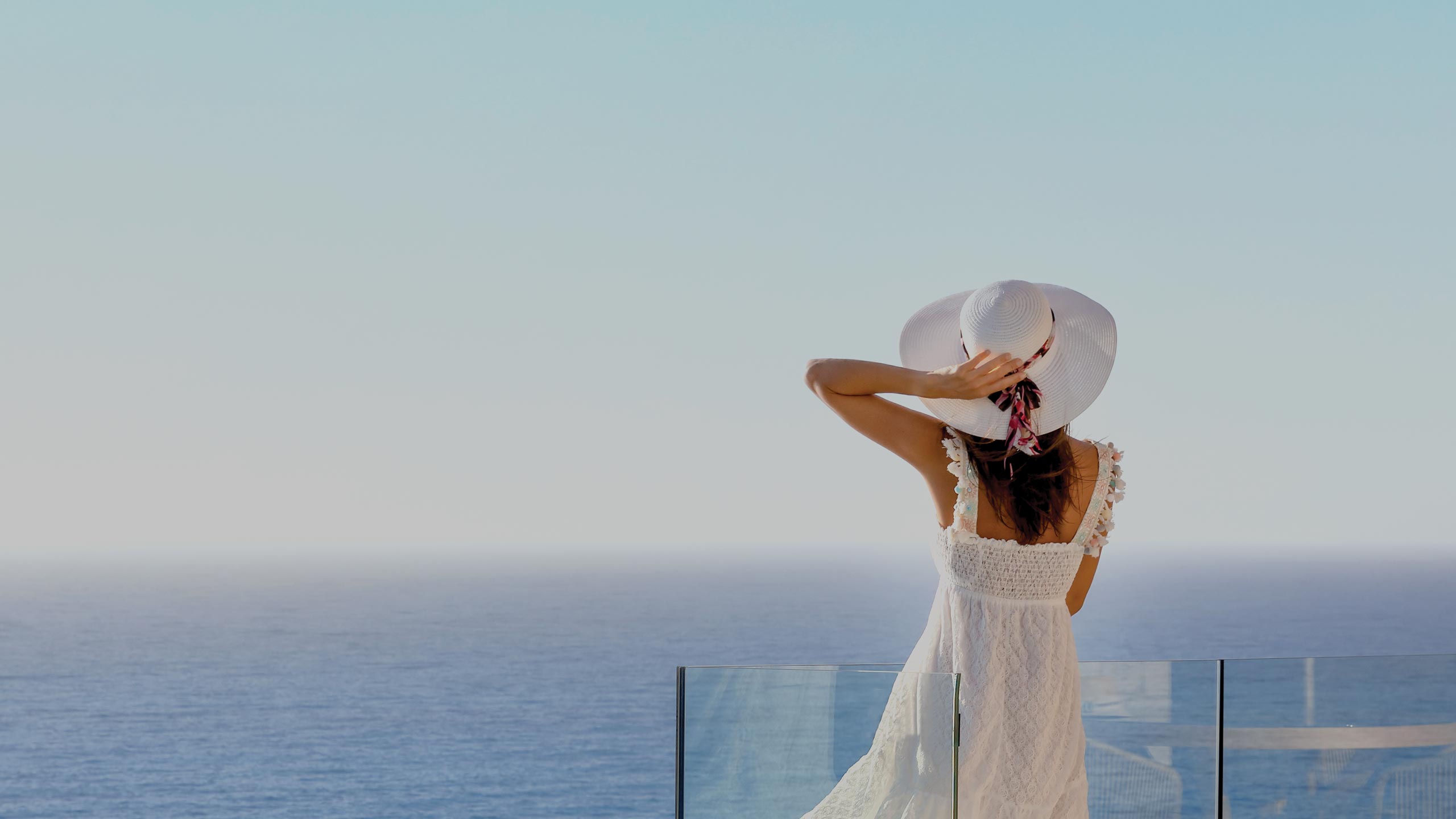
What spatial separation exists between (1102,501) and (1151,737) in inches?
40.1

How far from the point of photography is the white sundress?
2172 mm

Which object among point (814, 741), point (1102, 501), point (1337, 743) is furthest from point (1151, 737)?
point (814, 741)

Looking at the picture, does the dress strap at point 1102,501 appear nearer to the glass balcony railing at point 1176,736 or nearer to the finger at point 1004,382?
the finger at point 1004,382

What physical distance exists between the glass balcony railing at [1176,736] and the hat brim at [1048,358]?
1.48ft

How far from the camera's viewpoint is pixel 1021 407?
2.15m

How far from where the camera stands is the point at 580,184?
361ft

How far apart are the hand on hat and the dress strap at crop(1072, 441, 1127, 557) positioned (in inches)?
10.5

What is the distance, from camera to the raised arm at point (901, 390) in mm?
2059

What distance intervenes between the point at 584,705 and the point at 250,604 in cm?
4760

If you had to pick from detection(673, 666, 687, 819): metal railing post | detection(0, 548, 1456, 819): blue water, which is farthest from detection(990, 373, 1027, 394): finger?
detection(0, 548, 1456, 819): blue water

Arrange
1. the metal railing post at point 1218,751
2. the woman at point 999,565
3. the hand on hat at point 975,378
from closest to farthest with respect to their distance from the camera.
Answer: the hand on hat at point 975,378 → the woman at point 999,565 → the metal railing post at point 1218,751

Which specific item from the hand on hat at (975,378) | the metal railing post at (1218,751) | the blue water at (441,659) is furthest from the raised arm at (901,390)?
the blue water at (441,659)

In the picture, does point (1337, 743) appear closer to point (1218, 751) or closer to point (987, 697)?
point (1218, 751)

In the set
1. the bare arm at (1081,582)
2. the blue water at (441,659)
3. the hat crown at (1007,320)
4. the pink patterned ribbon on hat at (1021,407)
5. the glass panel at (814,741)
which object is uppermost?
the hat crown at (1007,320)
